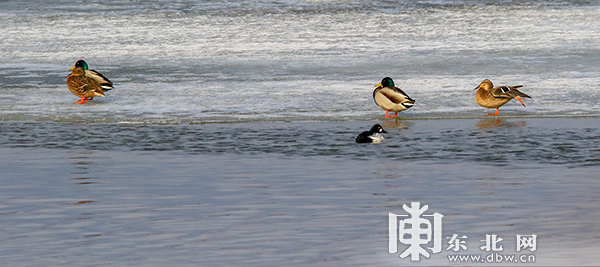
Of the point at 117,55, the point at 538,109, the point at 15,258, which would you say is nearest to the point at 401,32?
the point at 117,55

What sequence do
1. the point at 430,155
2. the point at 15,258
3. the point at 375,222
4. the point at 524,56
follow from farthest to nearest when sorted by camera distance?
the point at 524,56, the point at 430,155, the point at 375,222, the point at 15,258

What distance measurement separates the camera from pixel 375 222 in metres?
6.28

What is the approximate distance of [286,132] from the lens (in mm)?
11781

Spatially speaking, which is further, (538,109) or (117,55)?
(117,55)

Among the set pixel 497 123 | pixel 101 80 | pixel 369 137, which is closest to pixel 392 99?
pixel 497 123

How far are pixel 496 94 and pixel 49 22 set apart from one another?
46.5 feet

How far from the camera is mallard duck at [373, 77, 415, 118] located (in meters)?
13.2

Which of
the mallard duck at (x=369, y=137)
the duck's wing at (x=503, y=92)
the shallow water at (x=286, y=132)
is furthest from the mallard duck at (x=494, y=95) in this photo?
the mallard duck at (x=369, y=137)

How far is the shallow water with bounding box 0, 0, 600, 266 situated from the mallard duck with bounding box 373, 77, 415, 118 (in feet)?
0.79

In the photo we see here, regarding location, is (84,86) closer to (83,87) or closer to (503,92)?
(83,87)

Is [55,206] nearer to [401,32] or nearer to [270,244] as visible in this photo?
[270,244]

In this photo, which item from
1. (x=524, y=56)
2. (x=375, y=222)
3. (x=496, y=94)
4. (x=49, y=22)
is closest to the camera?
(x=375, y=222)

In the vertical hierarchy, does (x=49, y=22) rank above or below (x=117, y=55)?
above

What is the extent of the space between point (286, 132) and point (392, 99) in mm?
2228
